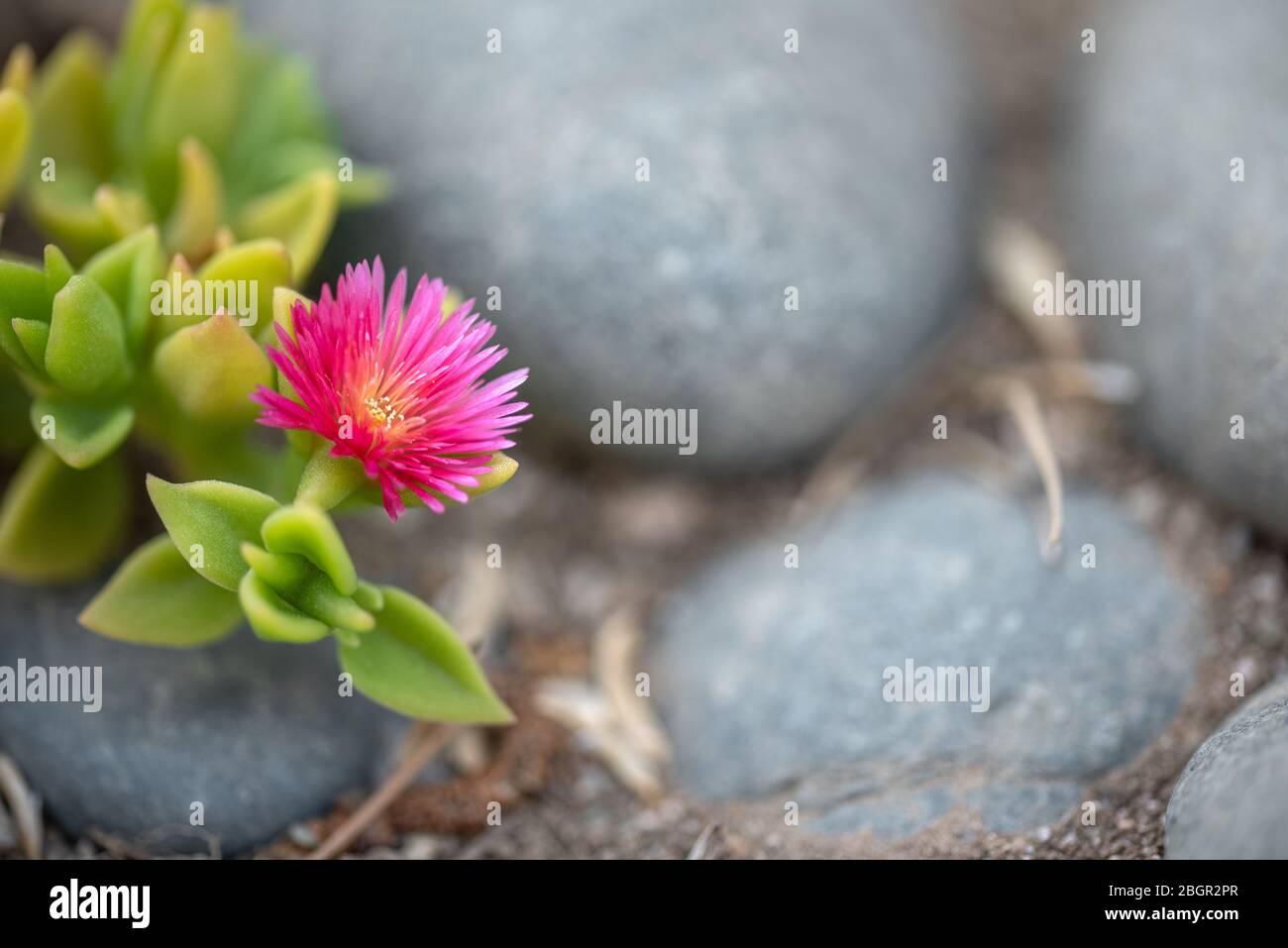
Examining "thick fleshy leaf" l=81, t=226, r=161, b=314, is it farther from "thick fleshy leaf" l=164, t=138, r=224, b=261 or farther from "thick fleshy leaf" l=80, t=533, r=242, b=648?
"thick fleshy leaf" l=80, t=533, r=242, b=648

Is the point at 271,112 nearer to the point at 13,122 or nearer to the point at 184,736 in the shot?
the point at 13,122

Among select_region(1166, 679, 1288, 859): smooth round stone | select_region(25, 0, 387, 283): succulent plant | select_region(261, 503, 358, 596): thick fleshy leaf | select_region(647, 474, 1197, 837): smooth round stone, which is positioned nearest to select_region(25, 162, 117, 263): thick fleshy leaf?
select_region(25, 0, 387, 283): succulent plant

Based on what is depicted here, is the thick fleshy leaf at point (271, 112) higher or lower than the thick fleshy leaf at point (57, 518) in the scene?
higher

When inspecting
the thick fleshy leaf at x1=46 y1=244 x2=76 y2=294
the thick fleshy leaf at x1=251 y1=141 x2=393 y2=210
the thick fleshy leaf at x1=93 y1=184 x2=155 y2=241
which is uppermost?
the thick fleshy leaf at x1=251 y1=141 x2=393 y2=210

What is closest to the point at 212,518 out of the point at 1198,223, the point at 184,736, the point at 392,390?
the point at 392,390

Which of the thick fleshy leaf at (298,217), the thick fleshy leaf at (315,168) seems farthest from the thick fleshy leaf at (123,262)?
the thick fleshy leaf at (315,168)

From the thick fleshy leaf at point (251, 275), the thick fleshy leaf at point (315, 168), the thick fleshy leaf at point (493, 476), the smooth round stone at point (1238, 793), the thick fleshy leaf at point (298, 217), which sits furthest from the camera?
the thick fleshy leaf at point (315, 168)

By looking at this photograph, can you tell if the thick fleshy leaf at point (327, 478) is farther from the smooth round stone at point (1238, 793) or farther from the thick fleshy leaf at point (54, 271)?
the smooth round stone at point (1238, 793)
